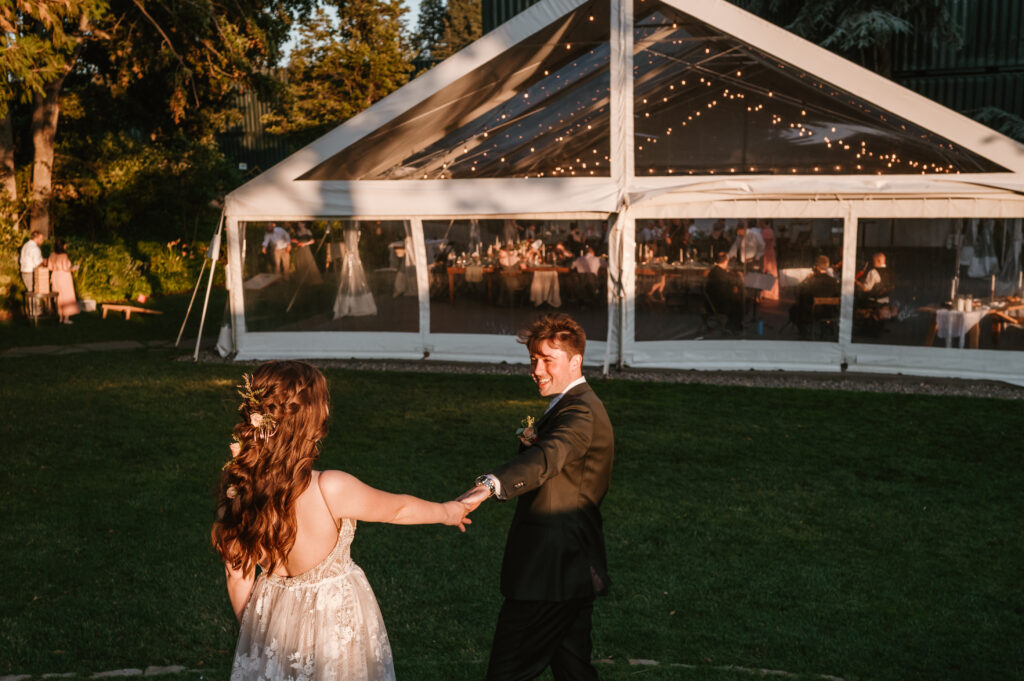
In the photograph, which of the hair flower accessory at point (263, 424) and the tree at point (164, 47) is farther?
the tree at point (164, 47)

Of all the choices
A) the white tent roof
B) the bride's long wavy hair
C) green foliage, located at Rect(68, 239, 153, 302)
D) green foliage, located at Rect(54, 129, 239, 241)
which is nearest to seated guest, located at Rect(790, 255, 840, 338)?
the white tent roof

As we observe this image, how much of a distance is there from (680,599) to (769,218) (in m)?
8.26

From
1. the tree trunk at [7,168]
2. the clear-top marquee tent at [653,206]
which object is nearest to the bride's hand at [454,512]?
the clear-top marquee tent at [653,206]

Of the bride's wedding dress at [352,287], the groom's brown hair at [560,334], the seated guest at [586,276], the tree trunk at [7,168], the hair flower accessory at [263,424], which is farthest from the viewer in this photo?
the tree trunk at [7,168]

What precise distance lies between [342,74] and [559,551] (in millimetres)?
34624

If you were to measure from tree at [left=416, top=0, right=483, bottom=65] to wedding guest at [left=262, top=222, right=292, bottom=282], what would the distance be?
53172mm

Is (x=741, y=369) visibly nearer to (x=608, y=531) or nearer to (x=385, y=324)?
(x=385, y=324)

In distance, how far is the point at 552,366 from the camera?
11.7 feet

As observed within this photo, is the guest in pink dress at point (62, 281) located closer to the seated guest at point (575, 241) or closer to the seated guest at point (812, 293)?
the seated guest at point (575, 241)

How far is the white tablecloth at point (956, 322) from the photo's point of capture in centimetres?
1248

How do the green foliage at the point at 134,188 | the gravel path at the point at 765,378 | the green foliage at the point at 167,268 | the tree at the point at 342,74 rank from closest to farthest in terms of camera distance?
the gravel path at the point at 765,378, the green foliage at the point at 167,268, the green foliage at the point at 134,188, the tree at the point at 342,74

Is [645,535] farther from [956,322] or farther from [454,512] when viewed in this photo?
[956,322]

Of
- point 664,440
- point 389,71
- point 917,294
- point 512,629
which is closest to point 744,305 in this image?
point 917,294

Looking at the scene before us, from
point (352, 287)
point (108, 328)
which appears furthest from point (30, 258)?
point (352, 287)
